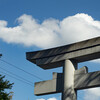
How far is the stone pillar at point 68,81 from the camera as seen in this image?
11.4 meters

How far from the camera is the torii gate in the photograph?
11.4 meters

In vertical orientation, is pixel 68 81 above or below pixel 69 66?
below

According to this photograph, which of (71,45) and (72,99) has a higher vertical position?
(71,45)

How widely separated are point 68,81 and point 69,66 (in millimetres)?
827

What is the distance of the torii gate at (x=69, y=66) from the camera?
11375 millimetres

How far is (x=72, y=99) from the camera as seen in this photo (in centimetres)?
1127

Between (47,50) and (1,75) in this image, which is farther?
(1,75)

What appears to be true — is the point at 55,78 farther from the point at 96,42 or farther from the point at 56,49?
the point at 96,42

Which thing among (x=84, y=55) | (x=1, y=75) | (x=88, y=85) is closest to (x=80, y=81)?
(x=88, y=85)

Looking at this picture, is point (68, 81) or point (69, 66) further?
point (69, 66)

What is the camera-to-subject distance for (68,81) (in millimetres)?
11656

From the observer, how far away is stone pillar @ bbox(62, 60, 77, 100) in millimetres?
11391

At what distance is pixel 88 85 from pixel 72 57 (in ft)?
5.88

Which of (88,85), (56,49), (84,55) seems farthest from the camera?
(56,49)
